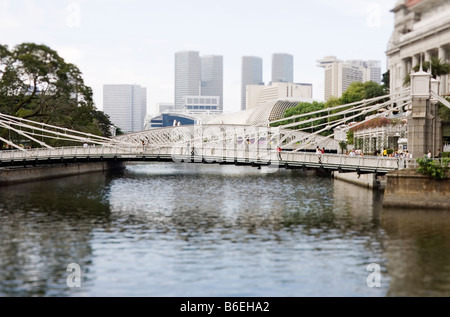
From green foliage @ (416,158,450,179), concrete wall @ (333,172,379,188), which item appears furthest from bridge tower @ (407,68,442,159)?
concrete wall @ (333,172,379,188)

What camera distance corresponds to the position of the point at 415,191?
49781 millimetres

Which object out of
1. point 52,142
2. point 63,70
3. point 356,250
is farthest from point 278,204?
point 63,70

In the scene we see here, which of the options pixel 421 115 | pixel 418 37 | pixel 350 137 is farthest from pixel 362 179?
pixel 418 37

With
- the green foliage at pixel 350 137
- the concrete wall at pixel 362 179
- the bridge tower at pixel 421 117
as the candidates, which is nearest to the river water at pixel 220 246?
the bridge tower at pixel 421 117

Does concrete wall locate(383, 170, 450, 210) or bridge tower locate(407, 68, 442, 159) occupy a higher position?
bridge tower locate(407, 68, 442, 159)

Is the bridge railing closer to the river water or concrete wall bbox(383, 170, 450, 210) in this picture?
concrete wall bbox(383, 170, 450, 210)

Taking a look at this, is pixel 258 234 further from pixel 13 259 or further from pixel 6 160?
pixel 6 160

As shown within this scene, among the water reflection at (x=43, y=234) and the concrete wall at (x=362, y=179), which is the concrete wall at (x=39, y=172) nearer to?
the water reflection at (x=43, y=234)

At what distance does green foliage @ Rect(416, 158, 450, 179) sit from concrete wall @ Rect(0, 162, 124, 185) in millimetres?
43839

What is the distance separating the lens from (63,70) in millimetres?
92750

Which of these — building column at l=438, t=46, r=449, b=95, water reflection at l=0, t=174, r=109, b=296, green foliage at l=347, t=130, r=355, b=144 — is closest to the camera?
water reflection at l=0, t=174, r=109, b=296

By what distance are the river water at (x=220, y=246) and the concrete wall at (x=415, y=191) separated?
1.13 meters

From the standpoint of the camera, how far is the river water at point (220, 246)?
28281 mm

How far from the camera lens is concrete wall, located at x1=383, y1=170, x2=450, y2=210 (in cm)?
4925
